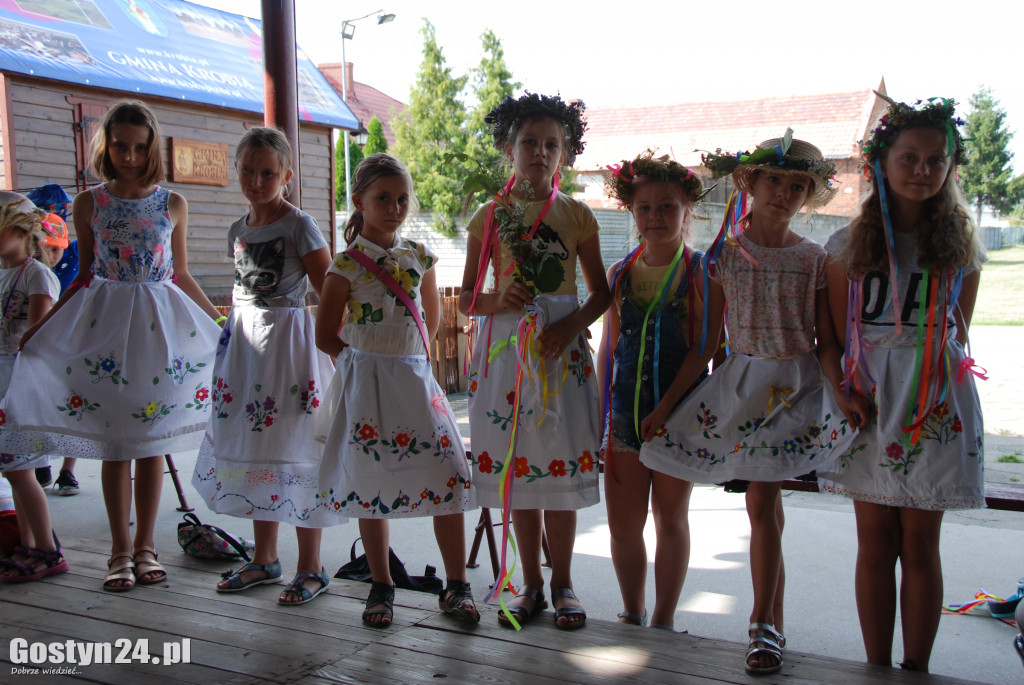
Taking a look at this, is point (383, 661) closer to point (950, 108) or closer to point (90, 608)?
point (90, 608)

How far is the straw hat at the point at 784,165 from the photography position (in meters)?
2.26

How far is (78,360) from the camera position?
112 inches

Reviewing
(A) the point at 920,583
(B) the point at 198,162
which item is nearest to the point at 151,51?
(B) the point at 198,162

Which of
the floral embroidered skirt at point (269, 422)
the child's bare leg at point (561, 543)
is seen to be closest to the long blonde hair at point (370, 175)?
the floral embroidered skirt at point (269, 422)

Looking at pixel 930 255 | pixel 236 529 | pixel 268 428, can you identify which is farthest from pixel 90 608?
pixel 930 255

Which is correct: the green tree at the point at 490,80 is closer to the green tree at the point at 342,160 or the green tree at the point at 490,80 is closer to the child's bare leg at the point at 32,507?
the green tree at the point at 342,160

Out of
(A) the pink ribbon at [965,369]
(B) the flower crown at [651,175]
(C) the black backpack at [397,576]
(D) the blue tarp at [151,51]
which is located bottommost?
(C) the black backpack at [397,576]

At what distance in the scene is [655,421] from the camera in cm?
237

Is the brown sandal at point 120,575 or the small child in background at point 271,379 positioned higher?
the small child in background at point 271,379

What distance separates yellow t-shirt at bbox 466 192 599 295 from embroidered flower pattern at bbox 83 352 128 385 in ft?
4.56

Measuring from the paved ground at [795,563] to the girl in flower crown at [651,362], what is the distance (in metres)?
0.64

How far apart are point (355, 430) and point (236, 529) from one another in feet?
6.76

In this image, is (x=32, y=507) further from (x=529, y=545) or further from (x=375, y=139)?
(x=375, y=139)

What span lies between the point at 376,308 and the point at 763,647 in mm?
1457
